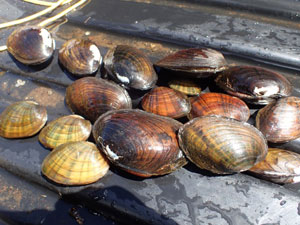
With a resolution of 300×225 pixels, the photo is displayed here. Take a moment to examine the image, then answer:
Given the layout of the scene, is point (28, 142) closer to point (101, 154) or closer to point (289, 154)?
point (101, 154)

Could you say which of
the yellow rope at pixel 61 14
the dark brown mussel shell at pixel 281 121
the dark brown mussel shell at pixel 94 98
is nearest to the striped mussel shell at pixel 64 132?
the dark brown mussel shell at pixel 94 98

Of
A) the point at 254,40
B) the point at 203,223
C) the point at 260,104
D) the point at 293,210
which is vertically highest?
the point at 254,40

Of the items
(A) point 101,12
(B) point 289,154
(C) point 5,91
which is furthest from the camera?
(A) point 101,12

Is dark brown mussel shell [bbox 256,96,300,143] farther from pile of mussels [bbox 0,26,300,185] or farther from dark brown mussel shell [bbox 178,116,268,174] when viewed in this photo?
dark brown mussel shell [bbox 178,116,268,174]

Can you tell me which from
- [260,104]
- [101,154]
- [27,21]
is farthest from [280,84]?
[27,21]

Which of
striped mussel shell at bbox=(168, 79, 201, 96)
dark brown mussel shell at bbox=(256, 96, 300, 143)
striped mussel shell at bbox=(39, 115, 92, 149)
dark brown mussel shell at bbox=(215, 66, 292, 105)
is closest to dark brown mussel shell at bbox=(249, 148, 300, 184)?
dark brown mussel shell at bbox=(256, 96, 300, 143)

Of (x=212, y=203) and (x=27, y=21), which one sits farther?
(x=27, y=21)

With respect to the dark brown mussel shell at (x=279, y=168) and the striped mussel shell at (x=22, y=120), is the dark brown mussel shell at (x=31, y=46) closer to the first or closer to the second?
the striped mussel shell at (x=22, y=120)
